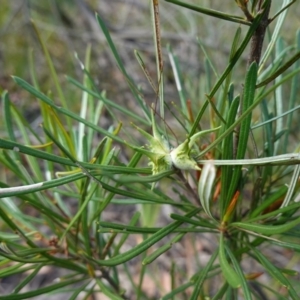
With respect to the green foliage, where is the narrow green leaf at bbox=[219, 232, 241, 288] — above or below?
Result: below

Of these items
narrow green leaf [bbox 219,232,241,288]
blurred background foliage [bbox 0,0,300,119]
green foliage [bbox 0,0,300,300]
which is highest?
blurred background foliage [bbox 0,0,300,119]

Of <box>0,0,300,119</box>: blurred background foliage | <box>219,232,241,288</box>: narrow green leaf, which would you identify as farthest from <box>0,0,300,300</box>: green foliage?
<box>0,0,300,119</box>: blurred background foliage

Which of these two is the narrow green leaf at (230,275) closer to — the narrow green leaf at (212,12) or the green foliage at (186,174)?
the green foliage at (186,174)

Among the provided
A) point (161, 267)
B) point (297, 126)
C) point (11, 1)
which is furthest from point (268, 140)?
point (11, 1)

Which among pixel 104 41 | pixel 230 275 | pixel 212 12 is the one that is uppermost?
pixel 104 41

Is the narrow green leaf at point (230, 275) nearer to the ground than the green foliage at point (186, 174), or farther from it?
nearer to the ground

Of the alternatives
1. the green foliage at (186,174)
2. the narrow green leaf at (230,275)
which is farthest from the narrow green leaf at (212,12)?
the narrow green leaf at (230,275)

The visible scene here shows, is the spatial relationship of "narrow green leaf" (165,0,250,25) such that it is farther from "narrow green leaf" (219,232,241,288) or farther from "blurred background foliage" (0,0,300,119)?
"blurred background foliage" (0,0,300,119)

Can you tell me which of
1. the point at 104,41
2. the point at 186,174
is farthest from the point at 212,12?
the point at 104,41

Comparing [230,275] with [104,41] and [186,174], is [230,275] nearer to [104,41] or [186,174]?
[186,174]

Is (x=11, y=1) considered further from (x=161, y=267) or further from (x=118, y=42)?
(x=161, y=267)

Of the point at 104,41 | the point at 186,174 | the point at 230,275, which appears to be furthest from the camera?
the point at 104,41
